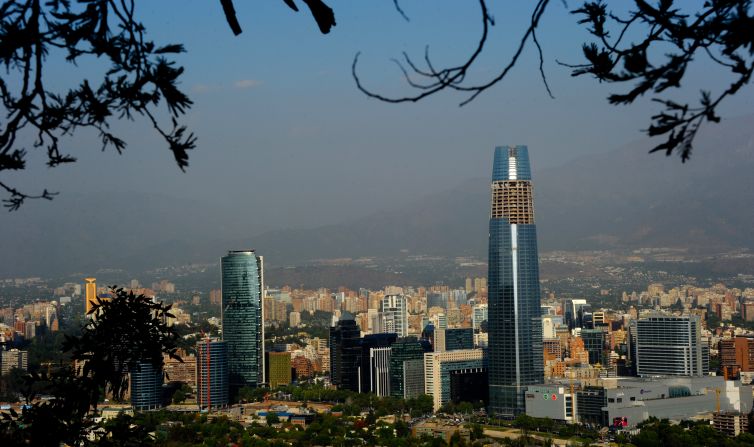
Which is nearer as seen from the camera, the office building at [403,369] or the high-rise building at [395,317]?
the office building at [403,369]

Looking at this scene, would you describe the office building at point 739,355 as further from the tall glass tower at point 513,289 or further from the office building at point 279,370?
the office building at point 279,370

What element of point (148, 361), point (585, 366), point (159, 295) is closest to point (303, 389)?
point (585, 366)

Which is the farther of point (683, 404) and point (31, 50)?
point (683, 404)

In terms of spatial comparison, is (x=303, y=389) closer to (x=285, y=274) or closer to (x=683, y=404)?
(x=683, y=404)

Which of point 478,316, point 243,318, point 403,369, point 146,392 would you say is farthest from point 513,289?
point 478,316

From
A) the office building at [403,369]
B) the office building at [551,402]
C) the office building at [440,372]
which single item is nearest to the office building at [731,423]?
the office building at [551,402]

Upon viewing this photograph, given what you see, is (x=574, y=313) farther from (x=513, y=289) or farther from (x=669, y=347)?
(x=513, y=289)
